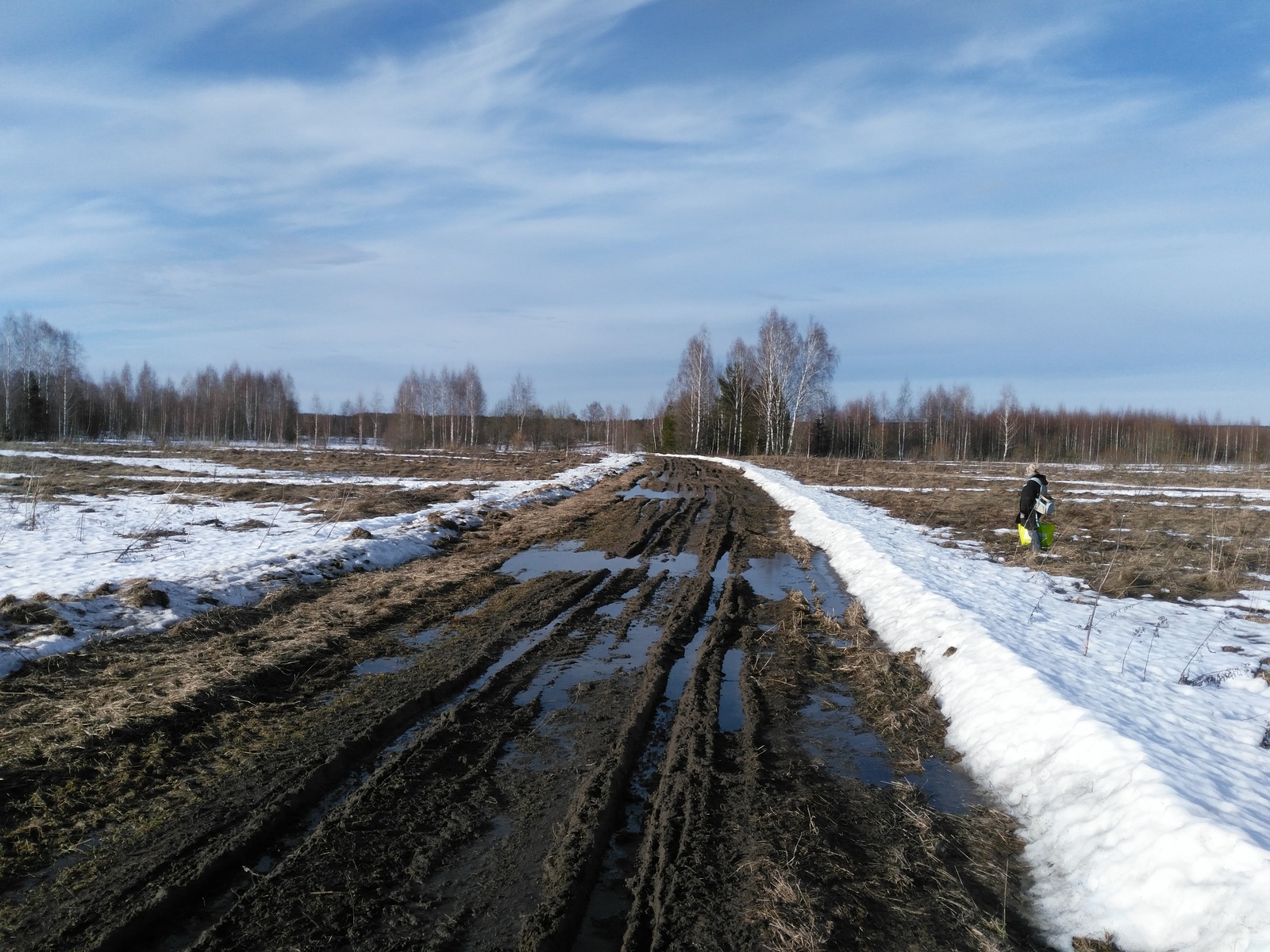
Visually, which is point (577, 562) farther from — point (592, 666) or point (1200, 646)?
point (1200, 646)

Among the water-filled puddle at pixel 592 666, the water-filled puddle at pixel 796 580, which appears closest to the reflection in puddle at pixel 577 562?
the water-filled puddle at pixel 796 580

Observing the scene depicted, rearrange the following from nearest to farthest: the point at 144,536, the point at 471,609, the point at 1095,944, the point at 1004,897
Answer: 1. the point at 1095,944
2. the point at 1004,897
3. the point at 471,609
4. the point at 144,536

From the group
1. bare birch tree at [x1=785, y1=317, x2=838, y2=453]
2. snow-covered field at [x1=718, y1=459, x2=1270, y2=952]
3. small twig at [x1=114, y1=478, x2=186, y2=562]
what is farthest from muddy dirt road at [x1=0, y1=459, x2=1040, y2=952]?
bare birch tree at [x1=785, y1=317, x2=838, y2=453]

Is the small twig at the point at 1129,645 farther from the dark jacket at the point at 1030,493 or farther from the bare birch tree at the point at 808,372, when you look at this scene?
the bare birch tree at the point at 808,372

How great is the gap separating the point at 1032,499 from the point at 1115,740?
8.66 meters

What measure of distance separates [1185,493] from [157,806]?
35.6 meters

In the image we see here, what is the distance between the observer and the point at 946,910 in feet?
11.1

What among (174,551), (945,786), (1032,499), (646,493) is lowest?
(945,786)

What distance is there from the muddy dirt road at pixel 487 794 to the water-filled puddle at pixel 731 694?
40 mm

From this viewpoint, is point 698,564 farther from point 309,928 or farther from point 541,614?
point 309,928

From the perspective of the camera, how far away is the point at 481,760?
15.3 ft

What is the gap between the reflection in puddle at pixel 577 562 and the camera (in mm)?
11164

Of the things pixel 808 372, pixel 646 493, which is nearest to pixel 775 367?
pixel 808 372

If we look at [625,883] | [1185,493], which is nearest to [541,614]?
[625,883]
